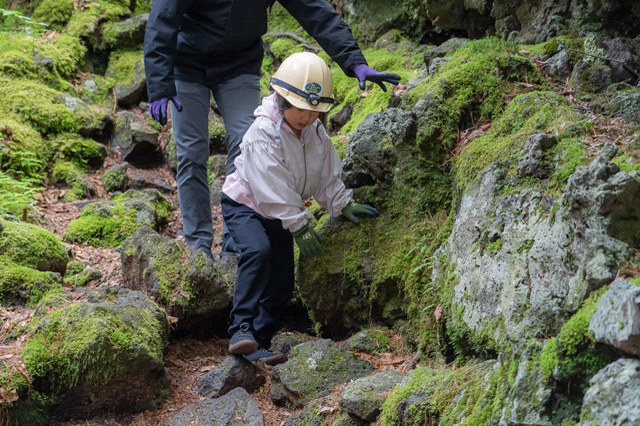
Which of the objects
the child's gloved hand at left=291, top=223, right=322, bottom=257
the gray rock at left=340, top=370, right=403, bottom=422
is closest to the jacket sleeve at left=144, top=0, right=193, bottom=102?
the child's gloved hand at left=291, top=223, right=322, bottom=257

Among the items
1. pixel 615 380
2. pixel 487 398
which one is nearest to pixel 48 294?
pixel 487 398

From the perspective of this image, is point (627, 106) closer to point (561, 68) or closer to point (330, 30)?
point (561, 68)

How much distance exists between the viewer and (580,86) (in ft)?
14.8

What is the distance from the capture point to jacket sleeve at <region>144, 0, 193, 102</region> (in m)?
5.30

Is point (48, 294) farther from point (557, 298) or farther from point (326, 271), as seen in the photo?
point (557, 298)

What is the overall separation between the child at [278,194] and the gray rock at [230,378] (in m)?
0.11

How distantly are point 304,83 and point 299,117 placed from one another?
0.27 metres

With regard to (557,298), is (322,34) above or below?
above

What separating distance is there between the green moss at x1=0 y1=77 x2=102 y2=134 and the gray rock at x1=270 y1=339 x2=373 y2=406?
543 centimetres

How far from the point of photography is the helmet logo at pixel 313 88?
450cm

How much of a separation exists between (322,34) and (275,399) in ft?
10.1

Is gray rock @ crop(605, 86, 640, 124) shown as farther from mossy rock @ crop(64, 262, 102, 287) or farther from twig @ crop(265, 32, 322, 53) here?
twig @ crop(265, 32, 322, 53)

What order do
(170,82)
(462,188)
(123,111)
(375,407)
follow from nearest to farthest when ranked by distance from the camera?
(375,407) < (462,188) < (170,82) < (123,111)

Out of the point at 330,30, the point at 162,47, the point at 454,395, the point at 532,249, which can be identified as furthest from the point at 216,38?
the point at 454,395
